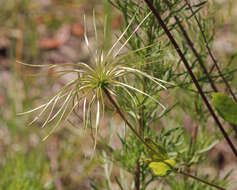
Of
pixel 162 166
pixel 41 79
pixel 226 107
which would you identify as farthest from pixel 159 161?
pixel 41 79

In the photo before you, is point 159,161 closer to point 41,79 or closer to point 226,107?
point 226,107

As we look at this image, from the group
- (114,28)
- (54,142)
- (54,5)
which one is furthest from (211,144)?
(54,5)

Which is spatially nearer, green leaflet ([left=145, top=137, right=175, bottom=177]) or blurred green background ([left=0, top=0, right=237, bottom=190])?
green leaflet ([left=145, top=137, right=175, bottom=177])

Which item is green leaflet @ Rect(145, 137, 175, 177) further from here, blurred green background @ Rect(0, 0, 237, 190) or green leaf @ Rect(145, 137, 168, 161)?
blurred green background @ Rect(0, 0, 237, 190)

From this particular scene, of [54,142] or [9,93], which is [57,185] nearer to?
[54,142]

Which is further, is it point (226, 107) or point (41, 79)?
point (41, 79)

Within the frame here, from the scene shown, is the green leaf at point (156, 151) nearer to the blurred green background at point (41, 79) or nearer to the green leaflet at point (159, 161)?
the green leaflet at point (159, 161)

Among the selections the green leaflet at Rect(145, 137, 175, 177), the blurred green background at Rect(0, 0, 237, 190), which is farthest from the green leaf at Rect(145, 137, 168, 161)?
the blurred green background at Rect(0, 0, 237, 190)

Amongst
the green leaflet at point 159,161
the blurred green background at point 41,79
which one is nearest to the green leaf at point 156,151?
the green leaflet at point 159,161
